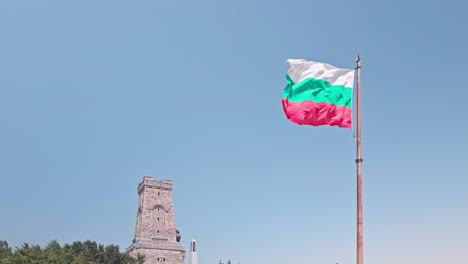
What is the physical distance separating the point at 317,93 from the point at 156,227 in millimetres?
52605

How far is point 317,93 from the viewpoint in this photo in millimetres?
13828

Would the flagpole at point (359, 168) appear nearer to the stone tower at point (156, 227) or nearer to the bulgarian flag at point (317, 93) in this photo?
the bulgarian flag at point (317, 93)

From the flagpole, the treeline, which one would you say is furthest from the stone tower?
the flagpole

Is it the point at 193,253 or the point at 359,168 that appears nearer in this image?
the point at 359,168

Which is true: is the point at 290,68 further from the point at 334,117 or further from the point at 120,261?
the point at 120,261

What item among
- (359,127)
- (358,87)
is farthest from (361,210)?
(358,87)

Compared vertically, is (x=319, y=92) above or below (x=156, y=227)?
below

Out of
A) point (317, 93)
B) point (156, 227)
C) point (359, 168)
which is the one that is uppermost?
point (156, 227)

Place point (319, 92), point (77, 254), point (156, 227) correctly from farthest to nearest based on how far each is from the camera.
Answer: point (156, 227), point (77, 254), point (319, 92)

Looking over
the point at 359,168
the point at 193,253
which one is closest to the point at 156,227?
the point at 193,253

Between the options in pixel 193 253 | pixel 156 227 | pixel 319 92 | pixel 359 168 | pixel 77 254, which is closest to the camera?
pixel 359 168

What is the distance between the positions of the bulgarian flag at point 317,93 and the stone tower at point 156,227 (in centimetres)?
5049

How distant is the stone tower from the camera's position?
60469 mm

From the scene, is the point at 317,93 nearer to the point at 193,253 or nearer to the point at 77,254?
the point at 77,254
